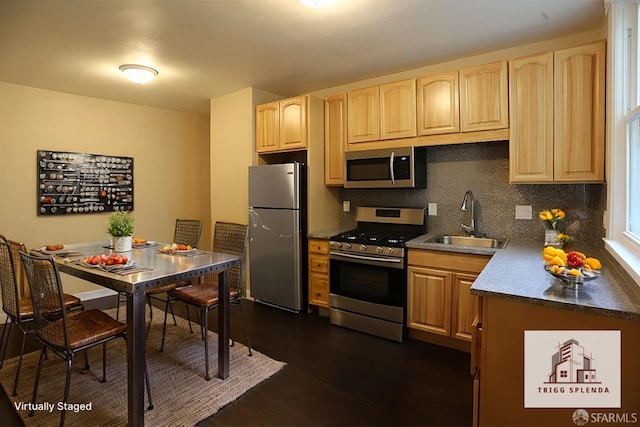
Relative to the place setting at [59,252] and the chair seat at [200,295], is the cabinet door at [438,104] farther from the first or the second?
the place setting at [59,252]

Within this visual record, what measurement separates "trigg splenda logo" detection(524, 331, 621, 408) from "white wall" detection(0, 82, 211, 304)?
4670 mm

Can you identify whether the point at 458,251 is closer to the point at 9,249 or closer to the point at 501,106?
the point at 501,106

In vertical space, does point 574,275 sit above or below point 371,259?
above

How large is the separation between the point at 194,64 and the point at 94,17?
0.95 m

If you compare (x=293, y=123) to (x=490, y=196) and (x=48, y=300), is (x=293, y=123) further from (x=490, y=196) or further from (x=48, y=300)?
(x=48, y=300)

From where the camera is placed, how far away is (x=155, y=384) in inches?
89.9

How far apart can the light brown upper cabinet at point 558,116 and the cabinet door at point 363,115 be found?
45.5 inches

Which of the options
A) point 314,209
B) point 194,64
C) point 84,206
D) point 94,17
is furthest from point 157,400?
point 84,206

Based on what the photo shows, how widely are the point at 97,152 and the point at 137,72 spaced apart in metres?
1.62

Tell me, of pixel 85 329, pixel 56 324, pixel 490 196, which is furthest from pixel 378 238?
pixel 56 324

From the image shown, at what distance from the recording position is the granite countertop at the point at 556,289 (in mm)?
1273

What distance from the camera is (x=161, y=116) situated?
4898mm

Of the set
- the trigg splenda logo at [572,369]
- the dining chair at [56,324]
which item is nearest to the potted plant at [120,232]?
the dining chair at [56,324]

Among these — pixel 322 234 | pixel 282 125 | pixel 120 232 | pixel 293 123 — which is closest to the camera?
pixel 120 232
